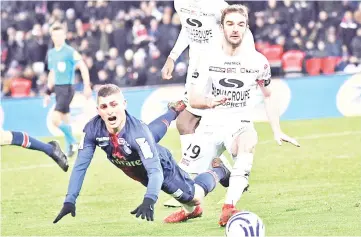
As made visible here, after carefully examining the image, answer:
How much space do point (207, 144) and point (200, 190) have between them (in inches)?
28.3

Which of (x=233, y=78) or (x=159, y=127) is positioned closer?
(x=233, y=78)

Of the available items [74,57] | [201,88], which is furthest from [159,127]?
[74,57]

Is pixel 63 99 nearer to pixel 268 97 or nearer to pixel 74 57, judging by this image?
pixel 74 57

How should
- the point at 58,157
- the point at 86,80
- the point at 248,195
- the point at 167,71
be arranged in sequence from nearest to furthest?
the point at 58,157 → the point at 167,71 → the point at 248,195 → the point at 86,80

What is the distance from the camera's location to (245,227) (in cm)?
923

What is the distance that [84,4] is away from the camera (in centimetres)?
2764

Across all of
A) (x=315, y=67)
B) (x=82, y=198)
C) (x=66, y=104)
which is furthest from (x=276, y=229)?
(x=315, y=67)

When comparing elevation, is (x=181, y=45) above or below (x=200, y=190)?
above

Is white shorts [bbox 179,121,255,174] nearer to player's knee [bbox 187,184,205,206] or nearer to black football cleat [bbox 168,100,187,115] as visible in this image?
black football cleat [bbox 168,100,187,115]

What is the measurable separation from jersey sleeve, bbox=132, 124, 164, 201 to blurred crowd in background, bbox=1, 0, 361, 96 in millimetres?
14374

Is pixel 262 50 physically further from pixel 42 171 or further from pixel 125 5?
Result: pixel 42 171

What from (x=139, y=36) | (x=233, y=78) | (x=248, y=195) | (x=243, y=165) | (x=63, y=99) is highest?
(x=233, y=78)

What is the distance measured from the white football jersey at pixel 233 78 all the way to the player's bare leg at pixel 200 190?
652 millimetres

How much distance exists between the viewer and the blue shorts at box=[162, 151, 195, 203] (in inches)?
433
